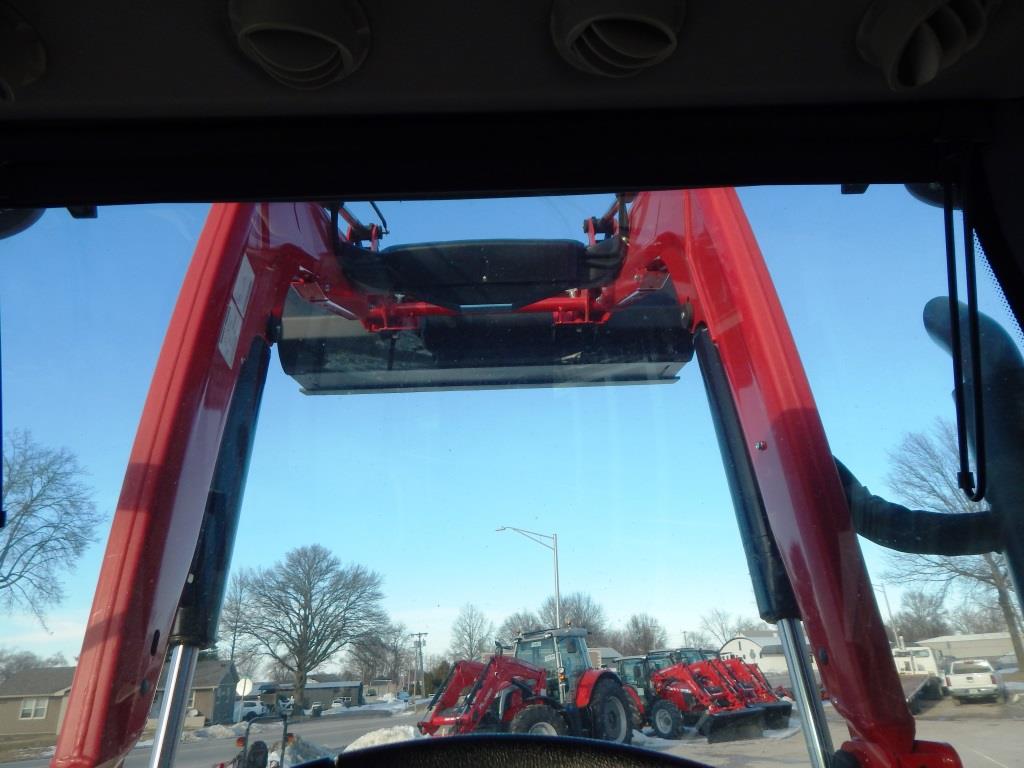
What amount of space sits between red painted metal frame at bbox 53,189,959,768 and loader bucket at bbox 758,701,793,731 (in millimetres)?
141

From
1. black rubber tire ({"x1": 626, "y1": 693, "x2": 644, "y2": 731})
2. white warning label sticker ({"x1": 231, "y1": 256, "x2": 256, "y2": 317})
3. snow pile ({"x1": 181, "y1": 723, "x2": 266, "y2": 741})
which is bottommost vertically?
snow pile ({"x1": 181, "y1": 723, "x2": 266, "y2": 741})

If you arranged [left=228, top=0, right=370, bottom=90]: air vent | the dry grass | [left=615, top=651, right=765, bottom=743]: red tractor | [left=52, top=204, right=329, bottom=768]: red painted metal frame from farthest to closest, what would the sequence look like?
[left=52, top=204, right=329, bottom=768]: red painted metal frame
[left=615, top=651, right=765, bottom=743]: red tractor
the dry grass
[left=228, top=0, right=370, bottom=90]: air vent

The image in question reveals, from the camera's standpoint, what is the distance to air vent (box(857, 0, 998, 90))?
50.7 inches

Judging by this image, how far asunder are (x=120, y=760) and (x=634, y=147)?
156cm

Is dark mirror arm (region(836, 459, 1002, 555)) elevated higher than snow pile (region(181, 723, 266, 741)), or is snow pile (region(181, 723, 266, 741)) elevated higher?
dark mirror arm (region(836, 459, 1002, 555))

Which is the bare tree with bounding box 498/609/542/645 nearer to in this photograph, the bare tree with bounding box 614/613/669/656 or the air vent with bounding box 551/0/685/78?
the bare tree with bounding box 614/613/669/656

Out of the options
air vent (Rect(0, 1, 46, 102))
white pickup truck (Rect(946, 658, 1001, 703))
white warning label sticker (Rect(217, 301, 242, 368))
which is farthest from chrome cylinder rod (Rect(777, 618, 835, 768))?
air vent (Rect(0, 1, 46, 102))

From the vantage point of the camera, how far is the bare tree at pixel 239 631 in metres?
1.57

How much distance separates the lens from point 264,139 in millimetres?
1520

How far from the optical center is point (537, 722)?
161 cm

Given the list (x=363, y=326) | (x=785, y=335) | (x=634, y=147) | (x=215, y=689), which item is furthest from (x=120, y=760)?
(x=785, y=335)

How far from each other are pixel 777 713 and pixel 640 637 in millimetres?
339

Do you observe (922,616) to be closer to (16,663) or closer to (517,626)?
(517,626)

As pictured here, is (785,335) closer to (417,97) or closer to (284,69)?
(417,97)
